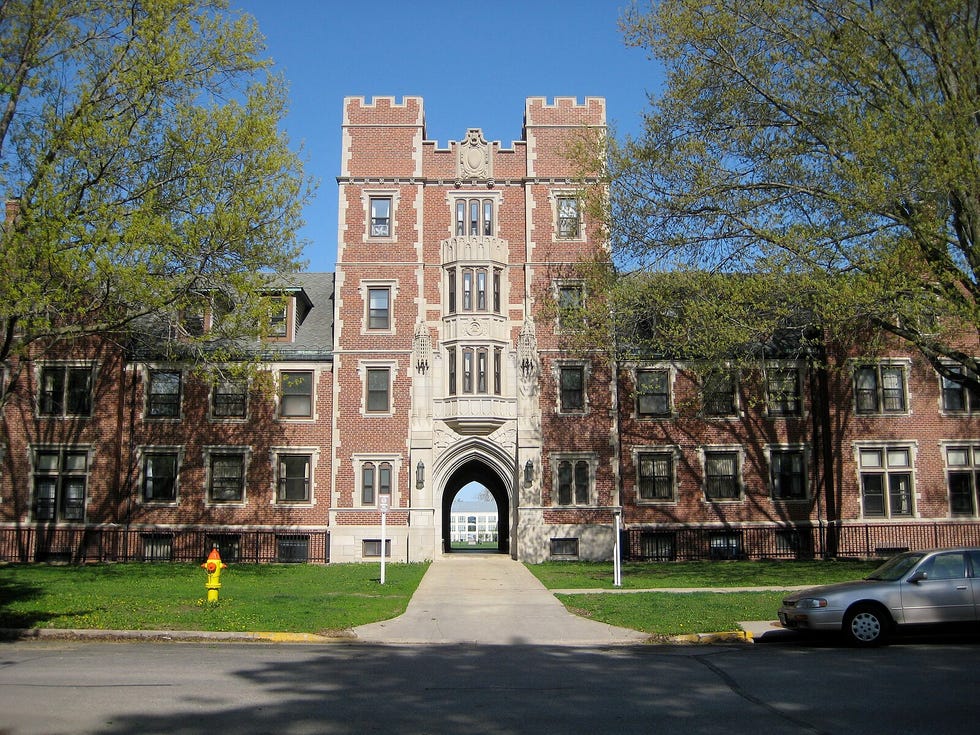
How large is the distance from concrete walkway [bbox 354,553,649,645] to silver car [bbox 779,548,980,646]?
291 cm

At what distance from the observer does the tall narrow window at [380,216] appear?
107 feet

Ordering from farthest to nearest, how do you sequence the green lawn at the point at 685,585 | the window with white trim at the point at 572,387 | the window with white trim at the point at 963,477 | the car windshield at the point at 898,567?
the window with white trim at the point at 963,477 < the window with white trim at the point at 572,387 < the green lawn at the point at 685,585 < the car windshield at the point at 898,567

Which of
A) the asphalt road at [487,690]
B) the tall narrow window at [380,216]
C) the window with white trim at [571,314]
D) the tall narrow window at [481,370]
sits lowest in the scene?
the asphalt road at [487,690]

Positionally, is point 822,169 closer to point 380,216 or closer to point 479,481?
point 380,216

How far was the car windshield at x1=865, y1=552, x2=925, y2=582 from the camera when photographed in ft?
46.2

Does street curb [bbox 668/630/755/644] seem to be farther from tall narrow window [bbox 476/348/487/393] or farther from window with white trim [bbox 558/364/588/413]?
window with white trim [bbox 558/364/588/413]

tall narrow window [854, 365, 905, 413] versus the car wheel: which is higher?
tall narrow window [854, 365, 905, 413]

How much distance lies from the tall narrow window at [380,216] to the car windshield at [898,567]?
72.3ft

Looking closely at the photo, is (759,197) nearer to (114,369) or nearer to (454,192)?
(454,192)

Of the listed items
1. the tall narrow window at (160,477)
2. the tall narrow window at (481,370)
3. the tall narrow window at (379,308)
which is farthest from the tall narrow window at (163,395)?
the tall narrow window at (481,370)

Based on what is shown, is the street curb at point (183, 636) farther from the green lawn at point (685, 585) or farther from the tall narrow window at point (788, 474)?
the tall narrow window at point (788, 474)

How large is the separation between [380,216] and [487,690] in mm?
24614

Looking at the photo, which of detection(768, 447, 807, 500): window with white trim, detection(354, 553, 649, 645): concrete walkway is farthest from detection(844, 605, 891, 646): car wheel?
detection(768, 447, 807, 500): window with white trim

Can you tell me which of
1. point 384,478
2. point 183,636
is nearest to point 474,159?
point 384,478
